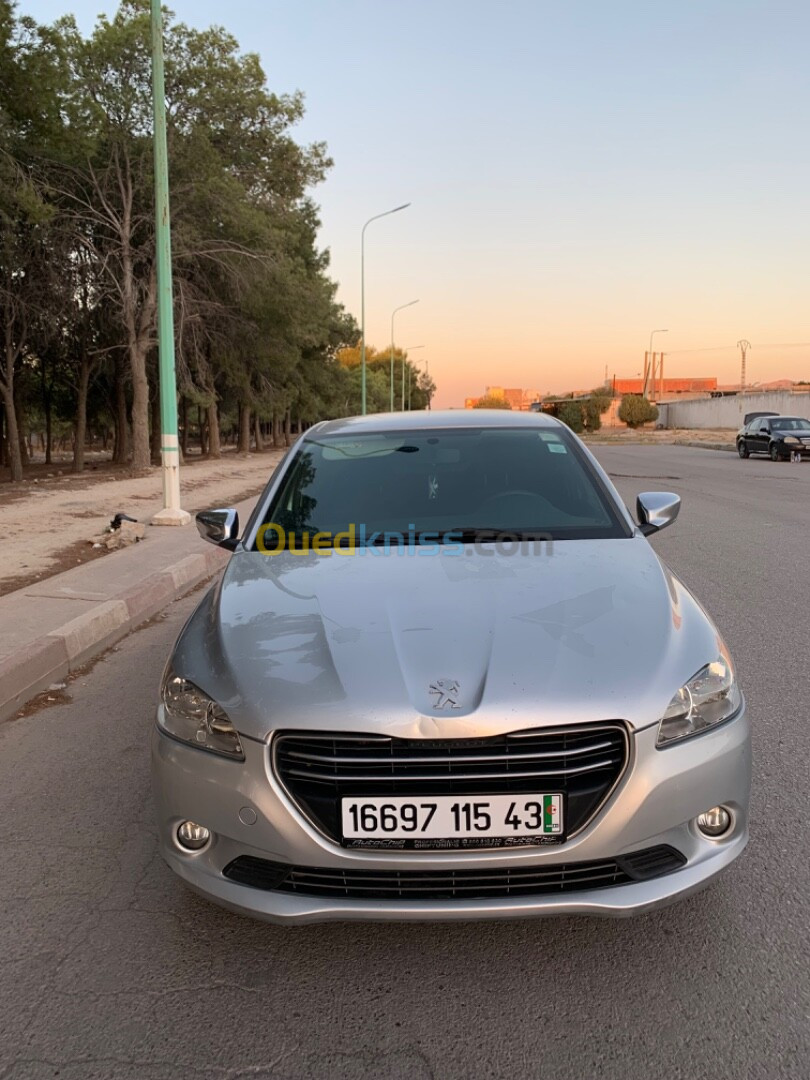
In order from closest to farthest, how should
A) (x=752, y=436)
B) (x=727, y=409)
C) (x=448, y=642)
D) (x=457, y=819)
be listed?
(x=457, y=819) → (x=448, y=642) → (x=752, y=436) → (x=727, y=409)

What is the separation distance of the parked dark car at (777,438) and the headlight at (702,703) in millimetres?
28256

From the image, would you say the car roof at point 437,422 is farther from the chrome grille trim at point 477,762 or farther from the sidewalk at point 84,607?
the chrome grille trim at point 477,762

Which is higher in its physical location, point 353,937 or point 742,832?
point 742,832

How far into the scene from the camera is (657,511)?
3.78m

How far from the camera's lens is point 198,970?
2.29 meters

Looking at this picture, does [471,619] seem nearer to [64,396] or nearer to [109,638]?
[109,638]

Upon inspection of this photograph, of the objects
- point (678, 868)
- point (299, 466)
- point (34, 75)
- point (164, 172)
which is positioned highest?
point (34, 75)

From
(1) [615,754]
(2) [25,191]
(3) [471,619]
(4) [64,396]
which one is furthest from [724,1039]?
(4) [64,396]

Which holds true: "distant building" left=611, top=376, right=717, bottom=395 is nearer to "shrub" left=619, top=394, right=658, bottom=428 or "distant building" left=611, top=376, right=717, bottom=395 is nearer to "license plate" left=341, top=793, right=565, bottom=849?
"shrub" left=619, top=394, right=658, bottom=428

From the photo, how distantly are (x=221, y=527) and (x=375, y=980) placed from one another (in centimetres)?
215

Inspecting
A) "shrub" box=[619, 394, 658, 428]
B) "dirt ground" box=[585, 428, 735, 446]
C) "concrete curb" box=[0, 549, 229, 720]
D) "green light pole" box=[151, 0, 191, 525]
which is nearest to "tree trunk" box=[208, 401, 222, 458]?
"green light pole" box=[151, 0, 191, 525]

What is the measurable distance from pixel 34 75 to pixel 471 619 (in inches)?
765

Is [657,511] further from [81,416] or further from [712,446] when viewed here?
[712,446]

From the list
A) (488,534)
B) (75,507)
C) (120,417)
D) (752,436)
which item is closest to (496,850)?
(488,534)
